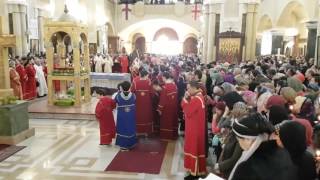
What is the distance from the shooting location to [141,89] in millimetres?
7211

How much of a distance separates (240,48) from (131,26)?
16135 mm

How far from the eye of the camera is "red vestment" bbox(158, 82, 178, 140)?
7.00 metres

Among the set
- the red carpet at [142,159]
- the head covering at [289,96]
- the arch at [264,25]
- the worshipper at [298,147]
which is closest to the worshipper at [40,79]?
the red carpet at [142,159]

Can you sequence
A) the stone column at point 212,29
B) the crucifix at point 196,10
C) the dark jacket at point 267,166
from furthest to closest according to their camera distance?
the crucifix at point 196,10 → the stone column at point 212,29 → the dark jacket at point 267,166

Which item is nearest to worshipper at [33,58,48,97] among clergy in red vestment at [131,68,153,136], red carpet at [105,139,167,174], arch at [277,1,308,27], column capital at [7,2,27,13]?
column capital at [7,2,27,13]

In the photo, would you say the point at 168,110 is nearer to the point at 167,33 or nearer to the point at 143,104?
the point at 143,104

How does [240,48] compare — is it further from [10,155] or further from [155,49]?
[155,49]

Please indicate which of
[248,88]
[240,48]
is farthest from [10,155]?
[240,48]

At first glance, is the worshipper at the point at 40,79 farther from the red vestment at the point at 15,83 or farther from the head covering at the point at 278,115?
the head covering at the point at 278,115

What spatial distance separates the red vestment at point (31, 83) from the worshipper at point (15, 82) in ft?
2.87

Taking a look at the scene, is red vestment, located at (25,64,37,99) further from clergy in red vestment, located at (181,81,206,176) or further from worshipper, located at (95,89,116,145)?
Result: clergy in red vestment, located at (181,81,206,176)

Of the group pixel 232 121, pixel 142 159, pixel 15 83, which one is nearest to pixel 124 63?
pixel 15 83

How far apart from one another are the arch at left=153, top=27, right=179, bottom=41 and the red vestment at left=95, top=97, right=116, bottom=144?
27.7 metres

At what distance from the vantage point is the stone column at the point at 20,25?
15312mm
